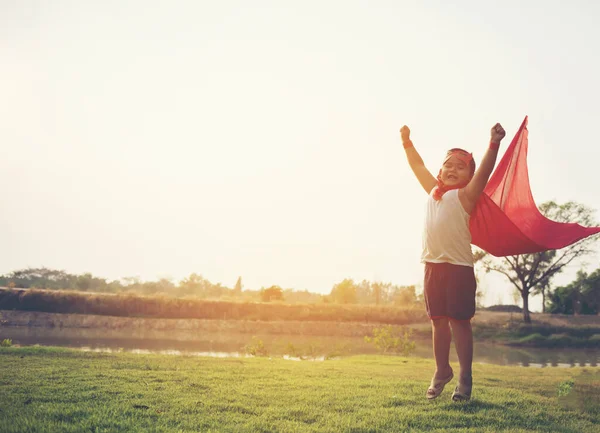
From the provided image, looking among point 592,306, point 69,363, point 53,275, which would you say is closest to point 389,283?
point 592,306

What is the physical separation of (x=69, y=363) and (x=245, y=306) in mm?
33593

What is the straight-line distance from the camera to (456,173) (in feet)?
16.4

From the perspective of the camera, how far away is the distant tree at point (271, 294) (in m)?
51.8

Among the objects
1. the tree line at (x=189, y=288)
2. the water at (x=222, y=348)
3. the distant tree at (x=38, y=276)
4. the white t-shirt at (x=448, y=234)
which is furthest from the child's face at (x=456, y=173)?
the distant tree at (x=38, y=276)

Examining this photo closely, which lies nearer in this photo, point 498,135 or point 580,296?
point 498,135

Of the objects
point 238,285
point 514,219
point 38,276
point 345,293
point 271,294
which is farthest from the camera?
point 238,285

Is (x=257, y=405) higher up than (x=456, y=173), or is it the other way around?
(x=456, y=173)

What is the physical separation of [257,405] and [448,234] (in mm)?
2425

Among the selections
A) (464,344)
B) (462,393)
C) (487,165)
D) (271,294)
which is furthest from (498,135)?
(271,294)

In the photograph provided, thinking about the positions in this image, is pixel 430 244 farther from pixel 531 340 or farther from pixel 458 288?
pixel 531 340

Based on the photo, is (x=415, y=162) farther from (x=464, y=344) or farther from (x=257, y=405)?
(x=257, y=405)

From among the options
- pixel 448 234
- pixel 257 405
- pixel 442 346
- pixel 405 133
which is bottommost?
pixel 257 405

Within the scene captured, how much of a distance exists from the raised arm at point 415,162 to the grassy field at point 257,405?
2.33m

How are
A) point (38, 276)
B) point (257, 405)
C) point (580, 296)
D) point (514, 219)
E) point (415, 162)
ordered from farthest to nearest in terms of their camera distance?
point (38, 276), point (580, 296), point (415, 162), point (514, 219), point (257, 405)
